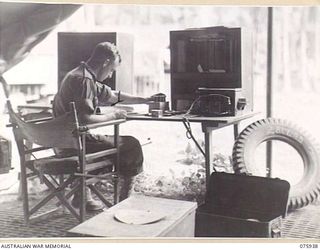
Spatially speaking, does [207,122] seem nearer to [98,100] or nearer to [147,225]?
[98,100]

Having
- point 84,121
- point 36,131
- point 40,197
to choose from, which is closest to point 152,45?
point 84,121

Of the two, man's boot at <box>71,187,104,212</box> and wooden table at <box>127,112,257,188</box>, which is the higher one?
wooden table at <box>127,112,257,188</box>

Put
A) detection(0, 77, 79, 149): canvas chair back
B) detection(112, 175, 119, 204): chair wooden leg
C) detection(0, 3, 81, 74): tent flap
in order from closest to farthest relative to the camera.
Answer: detection(0, 3, 81, 74): tent flap → detection(0, 77, 79, 149): canvas chair back → detection(112, 175, 119, 204): chair wooden leg

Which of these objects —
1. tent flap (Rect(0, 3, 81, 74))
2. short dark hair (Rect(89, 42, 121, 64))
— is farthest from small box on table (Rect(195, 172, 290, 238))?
tent flap (Rect(0, 3, 81, 74))

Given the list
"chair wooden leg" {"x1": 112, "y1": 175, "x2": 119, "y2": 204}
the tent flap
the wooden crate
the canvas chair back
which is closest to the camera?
the wooden crate

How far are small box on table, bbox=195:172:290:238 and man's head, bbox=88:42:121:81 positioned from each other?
0.49m

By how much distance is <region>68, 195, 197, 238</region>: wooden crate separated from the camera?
5.02 feet

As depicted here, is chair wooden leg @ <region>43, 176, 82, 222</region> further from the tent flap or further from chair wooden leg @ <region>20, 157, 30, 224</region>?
the tent flap

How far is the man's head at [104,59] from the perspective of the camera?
184 cm

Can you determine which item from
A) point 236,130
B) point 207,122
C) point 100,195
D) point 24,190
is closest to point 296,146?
point 236,130

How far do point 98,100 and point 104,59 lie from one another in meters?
0.13

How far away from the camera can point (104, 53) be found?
1847 mm

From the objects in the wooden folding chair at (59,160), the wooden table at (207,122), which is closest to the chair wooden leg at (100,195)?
the wooden folding chair at (59,160)

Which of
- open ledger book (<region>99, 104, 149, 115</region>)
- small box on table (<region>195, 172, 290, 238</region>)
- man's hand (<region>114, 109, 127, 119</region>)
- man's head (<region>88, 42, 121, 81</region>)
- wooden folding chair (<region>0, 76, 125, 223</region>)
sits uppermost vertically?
man's head (<region>88, 42, 121, 81</region>)
